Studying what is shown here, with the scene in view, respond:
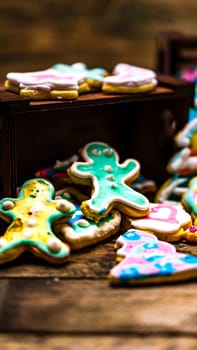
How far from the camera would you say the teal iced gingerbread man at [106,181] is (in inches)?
34.3

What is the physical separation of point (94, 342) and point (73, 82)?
0.42 metres

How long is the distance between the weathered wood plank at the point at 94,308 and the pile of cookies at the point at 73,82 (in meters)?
0.29

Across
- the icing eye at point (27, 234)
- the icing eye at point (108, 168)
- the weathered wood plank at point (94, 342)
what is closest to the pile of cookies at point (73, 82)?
the icing eye at point (108, 168)

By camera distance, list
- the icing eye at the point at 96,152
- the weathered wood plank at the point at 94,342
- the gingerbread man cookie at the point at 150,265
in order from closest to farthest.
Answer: the weathered wood plank at the point at 94,342, the gingerbread man cookie at the point at 150,265, the icing eye at the point at 96,152

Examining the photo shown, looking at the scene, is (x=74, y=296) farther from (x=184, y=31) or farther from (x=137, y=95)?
(x=184, y=31)

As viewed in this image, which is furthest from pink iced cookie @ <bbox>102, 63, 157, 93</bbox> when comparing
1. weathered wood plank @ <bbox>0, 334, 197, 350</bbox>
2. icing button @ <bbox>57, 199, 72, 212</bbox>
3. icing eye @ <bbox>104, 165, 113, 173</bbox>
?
weathered wood plank @ <bbox>0, 334, 197, 350</bbox>

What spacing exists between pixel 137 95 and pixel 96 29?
618 millimetres

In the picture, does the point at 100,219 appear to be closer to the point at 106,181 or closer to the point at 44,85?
the point at 106,181

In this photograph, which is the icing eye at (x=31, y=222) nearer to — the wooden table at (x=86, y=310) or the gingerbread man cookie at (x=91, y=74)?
the wooden table at (x=86, y=310)

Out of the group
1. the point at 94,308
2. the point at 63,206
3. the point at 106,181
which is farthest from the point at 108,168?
the point at 94,308

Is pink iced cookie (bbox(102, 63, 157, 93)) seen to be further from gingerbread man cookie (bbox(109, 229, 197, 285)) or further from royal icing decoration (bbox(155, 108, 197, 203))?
gingerbread man cookie (bbox(109, 229, 197, 285))

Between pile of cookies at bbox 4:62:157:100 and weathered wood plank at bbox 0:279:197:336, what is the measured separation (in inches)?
11.4

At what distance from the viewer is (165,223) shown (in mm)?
887

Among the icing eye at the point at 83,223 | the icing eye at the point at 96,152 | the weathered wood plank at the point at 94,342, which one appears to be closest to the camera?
the weathered wood plank at the point at 94,342
